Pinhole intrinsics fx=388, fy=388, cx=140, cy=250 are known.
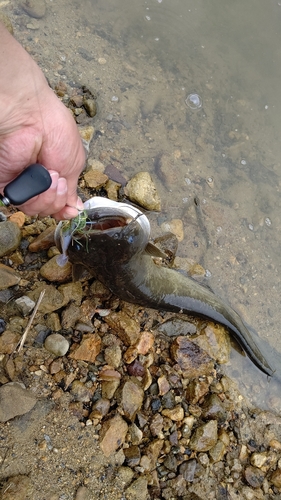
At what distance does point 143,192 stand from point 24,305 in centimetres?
176

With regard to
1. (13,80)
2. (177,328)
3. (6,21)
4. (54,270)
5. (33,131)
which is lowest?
(177,328)

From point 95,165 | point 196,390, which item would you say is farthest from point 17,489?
point 95,165

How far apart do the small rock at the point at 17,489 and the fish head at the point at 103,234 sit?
5.53 ft

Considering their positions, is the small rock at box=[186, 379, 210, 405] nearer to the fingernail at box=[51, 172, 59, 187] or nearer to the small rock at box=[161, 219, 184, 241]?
the small rock at box=[161, 219, 184, 241]

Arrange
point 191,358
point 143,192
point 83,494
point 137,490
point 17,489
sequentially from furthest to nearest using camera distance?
point 143,192 < point 191,358 < point 137,490 < point 83,494 < point 17,489

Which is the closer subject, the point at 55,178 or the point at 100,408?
the point at 55,178

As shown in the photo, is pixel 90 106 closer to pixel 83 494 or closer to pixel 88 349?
pixel 88 349

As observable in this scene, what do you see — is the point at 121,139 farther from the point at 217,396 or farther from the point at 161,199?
the point at 217,396

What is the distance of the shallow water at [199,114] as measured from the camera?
459 cm

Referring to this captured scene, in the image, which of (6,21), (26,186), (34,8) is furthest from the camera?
(34,8)

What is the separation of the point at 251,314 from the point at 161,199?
1710 mm

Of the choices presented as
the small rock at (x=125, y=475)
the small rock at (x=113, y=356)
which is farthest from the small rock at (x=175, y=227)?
the small rock at (x=125, y=475)

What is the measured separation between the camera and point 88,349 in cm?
352

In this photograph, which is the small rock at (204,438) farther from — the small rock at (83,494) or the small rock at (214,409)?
the small rock at (83,494)
